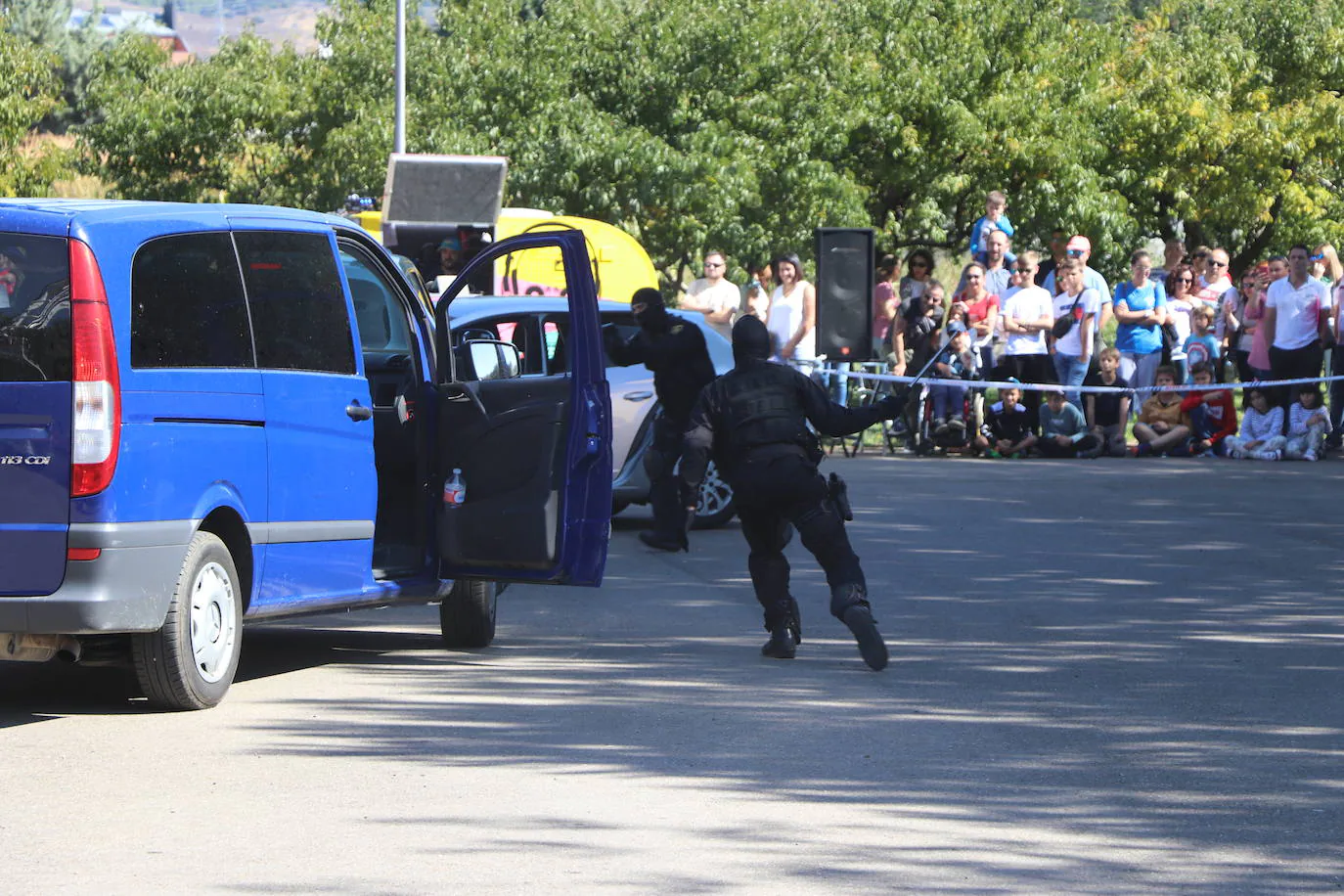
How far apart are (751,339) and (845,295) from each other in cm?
1150

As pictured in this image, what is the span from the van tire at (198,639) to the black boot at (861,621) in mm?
2614

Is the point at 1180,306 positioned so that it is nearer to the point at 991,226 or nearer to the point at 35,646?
the point at 991,226

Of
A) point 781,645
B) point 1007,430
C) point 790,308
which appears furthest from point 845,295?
point 781,645

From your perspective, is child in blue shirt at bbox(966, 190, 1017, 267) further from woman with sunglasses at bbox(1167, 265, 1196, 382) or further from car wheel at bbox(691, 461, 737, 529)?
car wheel at bbox(691, 461, 737, 529)

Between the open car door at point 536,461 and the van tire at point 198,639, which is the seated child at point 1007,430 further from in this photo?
the van tire at point 198,639

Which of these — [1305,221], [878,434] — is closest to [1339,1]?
[1305,221]

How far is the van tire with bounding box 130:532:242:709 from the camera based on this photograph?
777 cm

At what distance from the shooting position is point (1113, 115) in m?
38.4

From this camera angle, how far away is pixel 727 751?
23.7 feet

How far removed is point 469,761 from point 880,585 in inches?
207

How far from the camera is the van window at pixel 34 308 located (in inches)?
291

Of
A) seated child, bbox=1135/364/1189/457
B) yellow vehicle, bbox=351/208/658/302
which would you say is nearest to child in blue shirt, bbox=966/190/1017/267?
seated child, bbox=1135/364/1189/457

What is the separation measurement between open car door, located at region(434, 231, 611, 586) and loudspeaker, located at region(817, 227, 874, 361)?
12.1 metres

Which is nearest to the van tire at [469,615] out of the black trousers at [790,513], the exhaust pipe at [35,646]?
the black trousers at [790,513]
